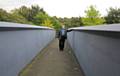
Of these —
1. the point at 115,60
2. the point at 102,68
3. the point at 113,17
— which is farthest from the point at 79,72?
the point at 113,17

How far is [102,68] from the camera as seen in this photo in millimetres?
3783

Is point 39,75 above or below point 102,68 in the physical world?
below

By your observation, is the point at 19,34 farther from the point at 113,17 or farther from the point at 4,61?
the point at 113,17

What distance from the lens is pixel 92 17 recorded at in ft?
200

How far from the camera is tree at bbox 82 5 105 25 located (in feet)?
196

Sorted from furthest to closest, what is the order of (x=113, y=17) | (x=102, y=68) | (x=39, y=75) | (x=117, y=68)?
(x=113, y=17) → (x=39, y=75) → (x=102, y=68) → (x=117, y=68)

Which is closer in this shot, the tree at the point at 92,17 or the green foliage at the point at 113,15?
the tree at the point at 92,17

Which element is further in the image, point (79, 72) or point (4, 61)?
point (79, 72)

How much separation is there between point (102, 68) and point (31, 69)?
15.0 feet

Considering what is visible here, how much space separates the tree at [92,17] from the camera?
59812 mm

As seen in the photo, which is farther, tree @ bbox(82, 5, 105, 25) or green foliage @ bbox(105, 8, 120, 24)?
green foliage @ bbox(105, 8, 120, 24)

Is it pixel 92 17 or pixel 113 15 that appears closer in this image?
pixel 92 17

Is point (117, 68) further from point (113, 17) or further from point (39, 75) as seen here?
point (113, 17)

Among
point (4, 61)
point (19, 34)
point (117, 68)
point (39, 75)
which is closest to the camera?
point (117, 68)
